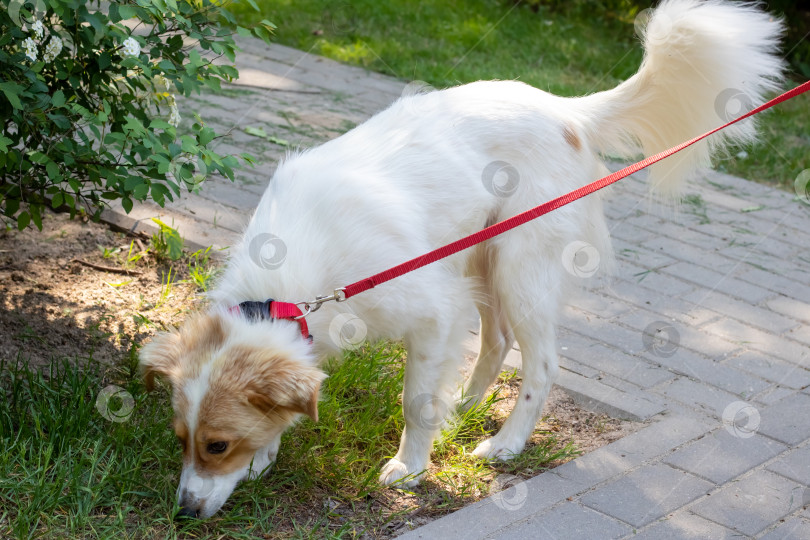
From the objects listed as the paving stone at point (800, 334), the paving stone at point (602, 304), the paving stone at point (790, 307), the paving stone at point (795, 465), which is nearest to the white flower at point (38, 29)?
the paving stone at point (602, 304)

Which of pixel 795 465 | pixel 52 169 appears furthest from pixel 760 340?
pixel 52 169

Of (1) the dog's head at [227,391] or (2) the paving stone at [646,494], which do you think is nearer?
(1) the dog's head at [227,391]

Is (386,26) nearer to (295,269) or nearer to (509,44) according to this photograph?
(509,44)

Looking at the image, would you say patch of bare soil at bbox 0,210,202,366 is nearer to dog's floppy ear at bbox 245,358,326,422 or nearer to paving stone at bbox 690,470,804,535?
dog's floppy ear at bbox 245,358,326,422

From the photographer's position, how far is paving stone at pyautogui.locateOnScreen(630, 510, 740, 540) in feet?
10.8

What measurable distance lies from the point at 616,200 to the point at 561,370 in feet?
8.70

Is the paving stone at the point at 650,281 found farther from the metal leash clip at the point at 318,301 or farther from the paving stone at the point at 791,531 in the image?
the metal leash clip at the point at 318,301

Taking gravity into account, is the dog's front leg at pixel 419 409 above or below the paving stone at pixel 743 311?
below

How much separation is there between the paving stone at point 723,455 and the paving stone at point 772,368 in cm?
66

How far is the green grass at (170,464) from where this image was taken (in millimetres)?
3061

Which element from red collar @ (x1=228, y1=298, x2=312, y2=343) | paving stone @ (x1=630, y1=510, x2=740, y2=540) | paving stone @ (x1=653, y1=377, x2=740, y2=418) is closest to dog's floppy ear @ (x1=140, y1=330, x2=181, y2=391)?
red collar @ (x1=228, y1=298, x2=312, y2=343)

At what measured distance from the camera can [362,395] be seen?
410 centimetres

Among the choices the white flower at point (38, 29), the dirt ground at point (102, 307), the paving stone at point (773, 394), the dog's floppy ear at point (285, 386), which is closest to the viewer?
the dog's floppy ear at point (285, 386)

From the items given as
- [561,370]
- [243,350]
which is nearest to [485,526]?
[243,350]
